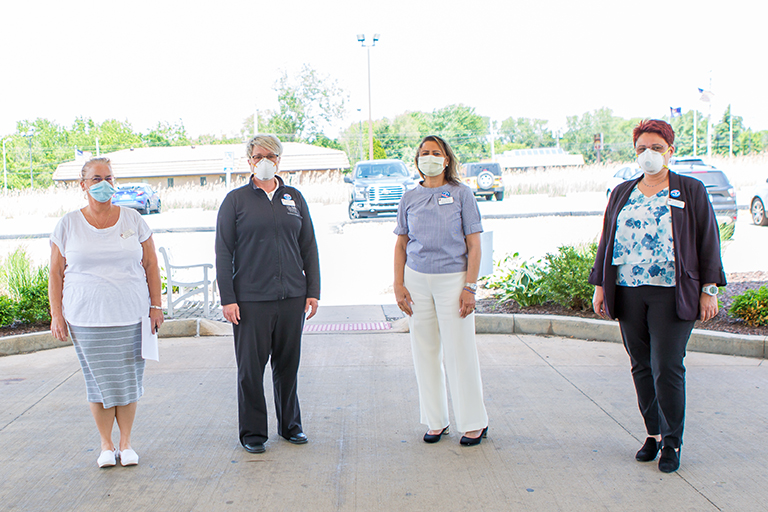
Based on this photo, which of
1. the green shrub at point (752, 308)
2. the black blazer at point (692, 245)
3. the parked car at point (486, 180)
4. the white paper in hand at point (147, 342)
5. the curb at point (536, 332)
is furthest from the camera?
the parked car at point (486, 180)

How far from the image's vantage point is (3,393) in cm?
534

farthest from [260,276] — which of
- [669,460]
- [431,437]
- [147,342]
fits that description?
[669,460]

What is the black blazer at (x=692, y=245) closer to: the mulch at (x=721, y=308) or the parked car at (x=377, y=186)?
the mulch at (x=721, y=308)

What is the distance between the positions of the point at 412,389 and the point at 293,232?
1.92 m

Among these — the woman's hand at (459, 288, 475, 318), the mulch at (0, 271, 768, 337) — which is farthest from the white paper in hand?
the mulch at (0, 271, 768, 337)

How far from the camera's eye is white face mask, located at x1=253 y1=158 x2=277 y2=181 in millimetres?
3947

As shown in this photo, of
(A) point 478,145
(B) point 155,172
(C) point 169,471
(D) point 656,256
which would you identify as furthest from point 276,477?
(A) point 478,145

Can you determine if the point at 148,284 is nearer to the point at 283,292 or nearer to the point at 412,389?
the point at 283,292

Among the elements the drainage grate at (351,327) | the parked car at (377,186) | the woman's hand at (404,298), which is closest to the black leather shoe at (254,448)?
the woman's hand at (404,298)

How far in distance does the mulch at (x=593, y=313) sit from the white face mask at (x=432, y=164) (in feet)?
12.4

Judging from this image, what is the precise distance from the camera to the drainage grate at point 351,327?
298 inches

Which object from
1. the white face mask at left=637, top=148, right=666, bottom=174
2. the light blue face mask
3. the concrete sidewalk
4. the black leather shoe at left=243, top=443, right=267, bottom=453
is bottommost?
the concrete sidewalk

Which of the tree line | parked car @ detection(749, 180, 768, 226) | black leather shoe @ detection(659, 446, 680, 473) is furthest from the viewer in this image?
the tree line

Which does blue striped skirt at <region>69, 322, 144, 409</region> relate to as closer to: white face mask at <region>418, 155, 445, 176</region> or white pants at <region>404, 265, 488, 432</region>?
white pants at <region>404, 265, 488, 432</region>
